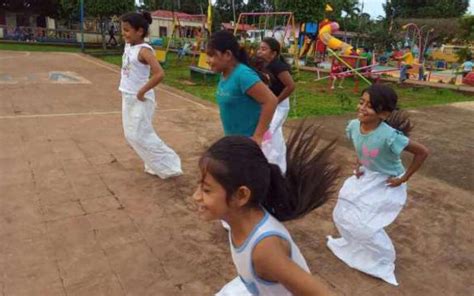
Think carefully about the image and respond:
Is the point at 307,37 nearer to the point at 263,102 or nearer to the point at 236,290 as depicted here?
the point at 263,102

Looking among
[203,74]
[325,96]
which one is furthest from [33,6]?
[325,96]

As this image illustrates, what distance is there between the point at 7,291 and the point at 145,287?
0.79 metres

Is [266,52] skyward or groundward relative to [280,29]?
groundward

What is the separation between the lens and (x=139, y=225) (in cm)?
341

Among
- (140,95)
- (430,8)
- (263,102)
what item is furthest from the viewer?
(430,8)

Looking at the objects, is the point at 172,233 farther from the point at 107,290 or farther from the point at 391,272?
the point at 391,272

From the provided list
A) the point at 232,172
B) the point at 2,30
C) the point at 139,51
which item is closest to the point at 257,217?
the point at 232,172

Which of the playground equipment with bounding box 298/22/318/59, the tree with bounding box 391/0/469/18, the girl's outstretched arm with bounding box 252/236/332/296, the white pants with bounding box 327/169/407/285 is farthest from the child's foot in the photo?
the tree with bounding box 391/0/469/18

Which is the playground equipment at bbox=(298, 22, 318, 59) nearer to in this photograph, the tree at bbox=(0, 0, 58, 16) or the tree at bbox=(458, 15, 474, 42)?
the tree at bbox=(458, 15, 474, 42)

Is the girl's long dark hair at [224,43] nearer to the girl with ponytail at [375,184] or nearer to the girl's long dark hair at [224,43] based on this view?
the girl's long dark hair at [224,43]

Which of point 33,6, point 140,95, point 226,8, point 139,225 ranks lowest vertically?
point 139,225

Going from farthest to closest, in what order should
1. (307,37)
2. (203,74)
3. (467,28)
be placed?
1. (307,37)
2. (467,28)
3. (203,74)

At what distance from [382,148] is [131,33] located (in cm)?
251

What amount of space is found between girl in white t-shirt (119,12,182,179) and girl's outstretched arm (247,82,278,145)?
5.18 feet
